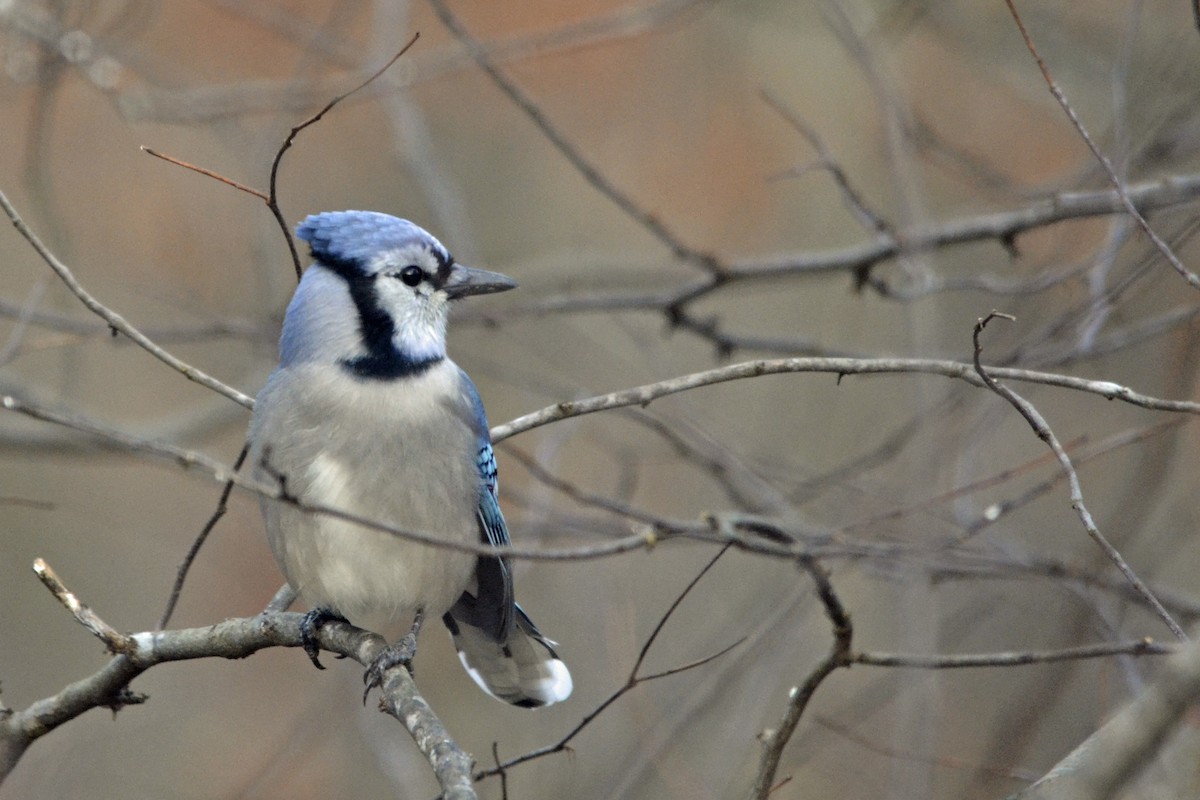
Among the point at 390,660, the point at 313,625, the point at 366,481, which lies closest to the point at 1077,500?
the point at 390,660

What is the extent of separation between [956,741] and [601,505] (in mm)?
2956

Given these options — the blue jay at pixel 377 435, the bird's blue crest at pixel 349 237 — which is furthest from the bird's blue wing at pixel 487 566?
the bird's blue crest at pixel 349 237

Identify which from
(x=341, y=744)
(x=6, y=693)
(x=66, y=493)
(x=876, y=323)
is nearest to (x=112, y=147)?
(x=66, y=493)

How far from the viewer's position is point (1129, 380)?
4.37 metres

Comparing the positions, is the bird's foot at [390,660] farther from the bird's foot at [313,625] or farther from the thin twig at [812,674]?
the thin twig at [812,674]

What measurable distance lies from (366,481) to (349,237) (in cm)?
53

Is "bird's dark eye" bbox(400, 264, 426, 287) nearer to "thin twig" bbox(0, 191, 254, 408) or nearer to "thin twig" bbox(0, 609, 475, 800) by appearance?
"thin twig" bbox(0, 191, 254, 408)

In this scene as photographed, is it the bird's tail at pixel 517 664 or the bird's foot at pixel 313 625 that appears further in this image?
the bird's tail at pixel 517 664

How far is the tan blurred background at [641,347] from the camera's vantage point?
3330 mm

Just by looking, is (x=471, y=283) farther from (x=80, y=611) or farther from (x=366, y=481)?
(x=80, y=611)

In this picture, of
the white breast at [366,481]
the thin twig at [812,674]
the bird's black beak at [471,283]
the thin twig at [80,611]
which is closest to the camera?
the thin twig at [812,674]

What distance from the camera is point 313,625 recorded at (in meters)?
2.55

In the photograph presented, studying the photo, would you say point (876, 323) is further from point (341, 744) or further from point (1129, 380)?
point (341, 744)

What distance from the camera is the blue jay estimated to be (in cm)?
257
